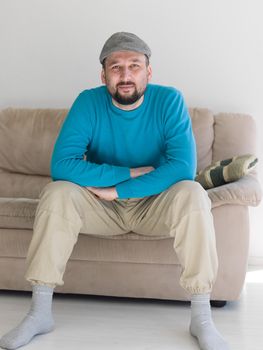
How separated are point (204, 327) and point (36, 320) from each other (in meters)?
0.58

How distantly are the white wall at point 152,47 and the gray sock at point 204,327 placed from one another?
4.31 ft

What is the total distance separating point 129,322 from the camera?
2.46m

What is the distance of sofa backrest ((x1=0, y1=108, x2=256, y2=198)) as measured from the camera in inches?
124

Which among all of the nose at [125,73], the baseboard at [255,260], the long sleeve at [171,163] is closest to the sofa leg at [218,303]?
the long sleeve at [171,163]

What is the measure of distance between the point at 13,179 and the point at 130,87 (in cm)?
107

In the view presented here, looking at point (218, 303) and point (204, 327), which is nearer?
point (204, 327)

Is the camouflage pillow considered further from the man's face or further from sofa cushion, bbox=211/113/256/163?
the man's face

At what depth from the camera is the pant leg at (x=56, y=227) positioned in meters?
2.22

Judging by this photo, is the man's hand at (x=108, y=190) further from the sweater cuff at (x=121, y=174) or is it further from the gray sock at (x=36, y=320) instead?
the gray sock at (x=36, y=320)

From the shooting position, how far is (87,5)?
11.5ft

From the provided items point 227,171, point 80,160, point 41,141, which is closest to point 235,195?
point 227,171

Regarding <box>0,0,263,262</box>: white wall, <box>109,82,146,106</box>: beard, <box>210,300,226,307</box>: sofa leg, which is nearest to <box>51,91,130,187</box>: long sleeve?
<box>109,82,146,106</box>: beard

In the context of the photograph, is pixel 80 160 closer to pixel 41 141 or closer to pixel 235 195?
pixel 235 195

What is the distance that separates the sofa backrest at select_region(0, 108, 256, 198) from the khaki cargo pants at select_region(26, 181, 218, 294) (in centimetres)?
82
